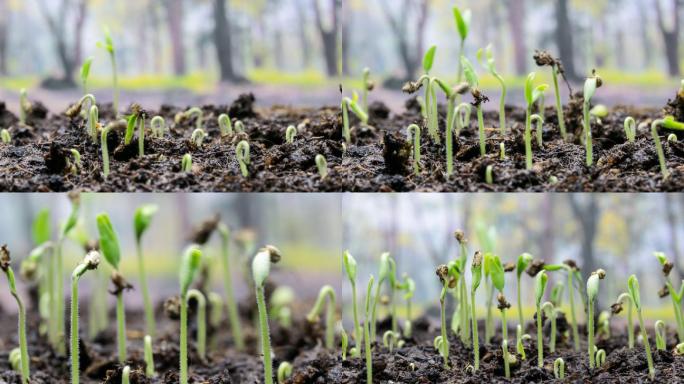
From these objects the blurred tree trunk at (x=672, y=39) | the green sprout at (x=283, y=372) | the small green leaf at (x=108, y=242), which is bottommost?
the green sprout at (x=283, y=372)

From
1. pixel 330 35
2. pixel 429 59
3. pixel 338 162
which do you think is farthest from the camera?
pixel 330 35

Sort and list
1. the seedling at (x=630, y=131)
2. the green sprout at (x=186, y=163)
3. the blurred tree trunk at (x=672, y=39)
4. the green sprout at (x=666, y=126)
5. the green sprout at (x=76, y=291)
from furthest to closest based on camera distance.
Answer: the blurred tree trunk at (x=672, y=39) → the seedling at (x=630, y=131) → the green sprout at (x=186, y=163) → the green sprout at (x=666, y=126) → the green sprout at (x=76, y=291)

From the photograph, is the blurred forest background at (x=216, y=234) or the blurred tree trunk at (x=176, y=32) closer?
the blurred tree trunk at (x=176, y=32)

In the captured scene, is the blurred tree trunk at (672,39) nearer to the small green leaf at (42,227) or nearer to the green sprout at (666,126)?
the green sprout at (666,126)

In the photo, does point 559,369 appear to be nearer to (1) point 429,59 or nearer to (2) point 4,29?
(1) point 429,59

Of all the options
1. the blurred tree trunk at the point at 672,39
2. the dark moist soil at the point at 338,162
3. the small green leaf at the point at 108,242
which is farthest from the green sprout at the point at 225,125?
the blurred tree trunk at the point at 672,39

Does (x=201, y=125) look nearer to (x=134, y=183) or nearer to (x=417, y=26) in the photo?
(x=134, y=183)

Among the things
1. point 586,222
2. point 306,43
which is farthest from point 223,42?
point 586,222
